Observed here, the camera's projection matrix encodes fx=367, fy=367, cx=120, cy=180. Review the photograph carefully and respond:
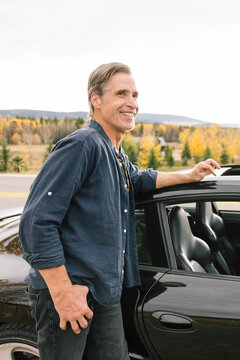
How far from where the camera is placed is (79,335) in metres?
1.48

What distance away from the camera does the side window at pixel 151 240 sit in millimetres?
1799

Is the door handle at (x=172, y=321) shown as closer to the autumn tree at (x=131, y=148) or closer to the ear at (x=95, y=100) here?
the ear at (x=95, y=100)

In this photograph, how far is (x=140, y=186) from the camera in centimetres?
192

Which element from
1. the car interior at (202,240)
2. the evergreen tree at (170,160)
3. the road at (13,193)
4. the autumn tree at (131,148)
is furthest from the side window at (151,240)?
the evergreen tree at (170,160)

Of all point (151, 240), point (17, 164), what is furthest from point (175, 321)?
point (17, 164)

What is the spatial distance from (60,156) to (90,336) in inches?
32.3

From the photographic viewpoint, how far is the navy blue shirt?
4.42 ft

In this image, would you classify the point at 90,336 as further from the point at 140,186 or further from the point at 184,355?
the point at 140,186

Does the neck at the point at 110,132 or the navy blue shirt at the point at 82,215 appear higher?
the neck at the point at 110,132

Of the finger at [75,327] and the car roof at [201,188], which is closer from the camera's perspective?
the finger at [75,327]

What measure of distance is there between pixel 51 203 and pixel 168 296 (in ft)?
2.39

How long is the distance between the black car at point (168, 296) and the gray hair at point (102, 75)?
1.97 feet

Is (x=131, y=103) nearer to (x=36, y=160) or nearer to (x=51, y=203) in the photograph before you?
(x=51, y=203)

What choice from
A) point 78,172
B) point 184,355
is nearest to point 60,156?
point 78,172
